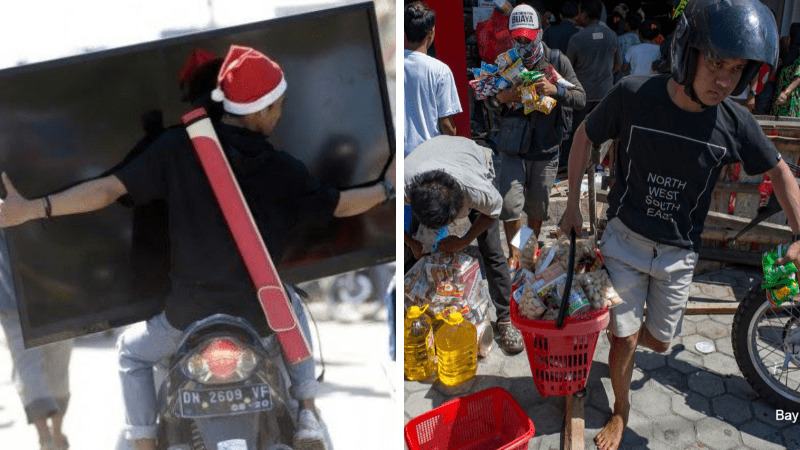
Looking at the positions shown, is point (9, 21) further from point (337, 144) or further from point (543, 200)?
point (543, 200)

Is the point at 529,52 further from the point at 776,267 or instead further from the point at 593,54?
the point at 593,54

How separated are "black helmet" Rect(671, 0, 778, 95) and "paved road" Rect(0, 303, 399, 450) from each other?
149cm

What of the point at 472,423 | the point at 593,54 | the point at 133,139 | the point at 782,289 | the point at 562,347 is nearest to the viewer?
the point at 133,139

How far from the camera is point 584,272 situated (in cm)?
271

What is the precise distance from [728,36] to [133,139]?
2.01 metres

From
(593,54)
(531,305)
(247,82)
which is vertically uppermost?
(247,82)

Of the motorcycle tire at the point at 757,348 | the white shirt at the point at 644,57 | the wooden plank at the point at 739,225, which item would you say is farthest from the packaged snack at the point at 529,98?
the white shirt at the point at 644,57

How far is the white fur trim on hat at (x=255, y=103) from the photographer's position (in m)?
1.93

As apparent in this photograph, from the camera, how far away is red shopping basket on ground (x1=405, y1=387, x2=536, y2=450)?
270 centimetres

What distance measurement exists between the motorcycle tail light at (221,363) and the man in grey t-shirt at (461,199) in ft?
3.60

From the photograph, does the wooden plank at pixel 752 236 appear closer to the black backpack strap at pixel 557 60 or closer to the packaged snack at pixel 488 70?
the black backpack strap at pixel 557 60

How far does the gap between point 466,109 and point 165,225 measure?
13.4ft

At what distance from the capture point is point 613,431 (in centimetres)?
286

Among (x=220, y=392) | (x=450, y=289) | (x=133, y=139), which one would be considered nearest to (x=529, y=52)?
(x=450, y=289)
